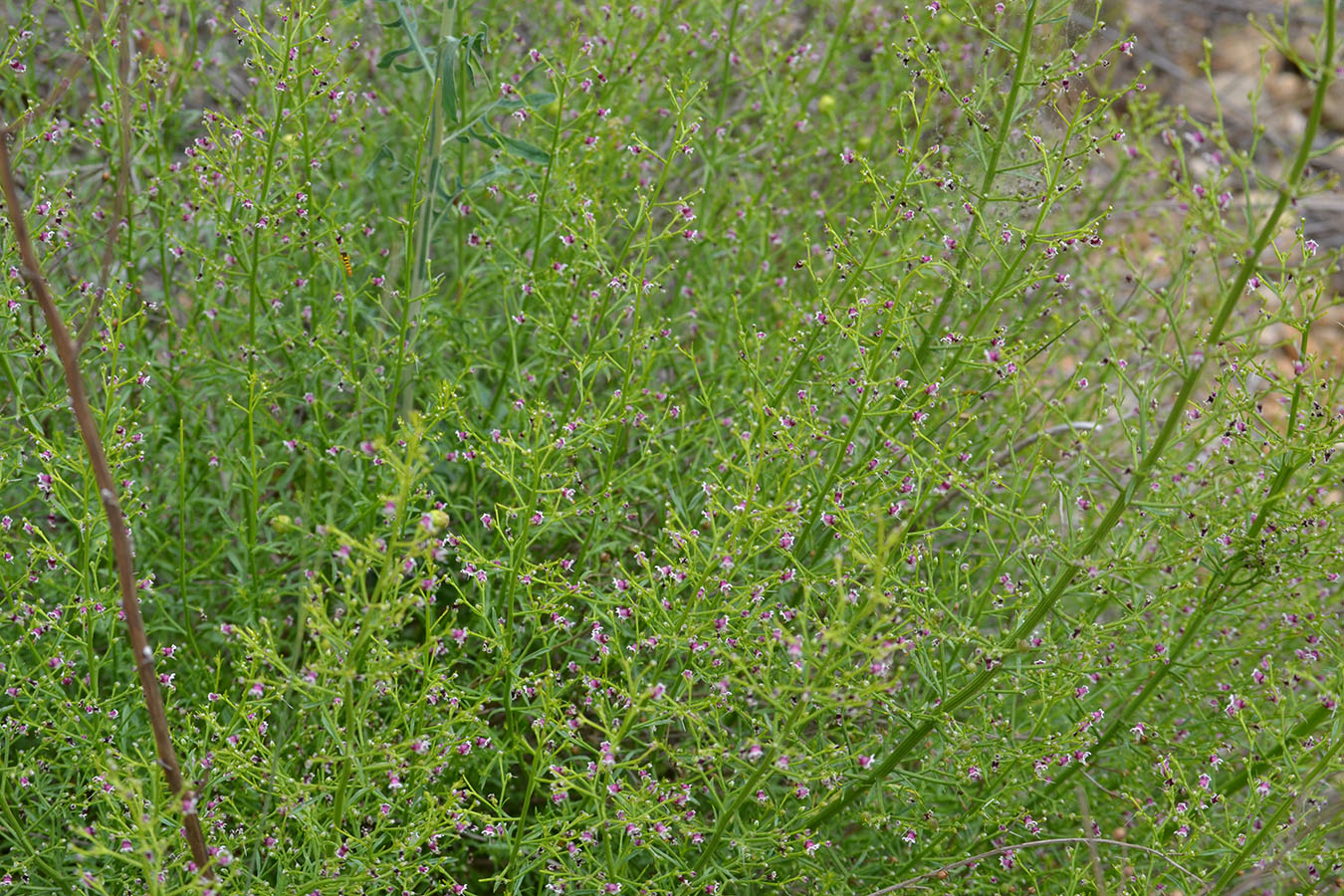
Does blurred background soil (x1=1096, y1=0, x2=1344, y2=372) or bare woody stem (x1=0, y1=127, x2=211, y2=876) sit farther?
blurred background soil (x1=1096, y1=0, x2=1344, y2=372)

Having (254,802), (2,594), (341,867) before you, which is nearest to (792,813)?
(341,867)

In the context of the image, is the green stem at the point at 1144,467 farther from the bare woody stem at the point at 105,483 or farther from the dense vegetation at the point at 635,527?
the bare woody stem at the point at 105,483

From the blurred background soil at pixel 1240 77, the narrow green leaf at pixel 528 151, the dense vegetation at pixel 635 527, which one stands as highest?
the blurred background soil at pixel 1240 77

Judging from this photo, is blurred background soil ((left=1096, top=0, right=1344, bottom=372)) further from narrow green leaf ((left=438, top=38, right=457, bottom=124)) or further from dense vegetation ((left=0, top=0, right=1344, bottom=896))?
narrow green leaf ((left=438, top=38, right=457, bottom=124))

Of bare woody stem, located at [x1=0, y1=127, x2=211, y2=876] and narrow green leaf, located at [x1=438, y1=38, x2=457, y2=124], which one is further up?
narrow green leaf, located at [x1=438, y1=38, x2=457, y2=124]

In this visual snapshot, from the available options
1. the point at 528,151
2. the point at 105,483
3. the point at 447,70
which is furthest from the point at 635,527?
the point at 105,483

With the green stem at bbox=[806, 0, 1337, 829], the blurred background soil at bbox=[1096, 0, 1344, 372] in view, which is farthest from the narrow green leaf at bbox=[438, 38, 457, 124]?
the blurred background soil at bbox=[1096, 0, 1344, 372]

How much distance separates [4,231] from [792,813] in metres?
2.22

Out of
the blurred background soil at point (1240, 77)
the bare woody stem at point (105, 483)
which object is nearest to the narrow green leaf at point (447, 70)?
the bare woody stem at point (105, 483)

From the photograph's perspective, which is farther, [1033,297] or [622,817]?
[1033,297]

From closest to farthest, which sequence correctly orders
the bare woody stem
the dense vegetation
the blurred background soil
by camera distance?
the bare woody stem, the dense vegetation, the blurred background soil

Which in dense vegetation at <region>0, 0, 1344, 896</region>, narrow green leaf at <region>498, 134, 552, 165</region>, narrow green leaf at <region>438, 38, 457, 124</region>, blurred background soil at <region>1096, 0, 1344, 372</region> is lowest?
dense vegetation at <region>0, 0, 1344, 896</region>

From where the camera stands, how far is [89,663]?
7.88 ft

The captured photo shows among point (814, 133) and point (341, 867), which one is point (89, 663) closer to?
point (341, 867)
